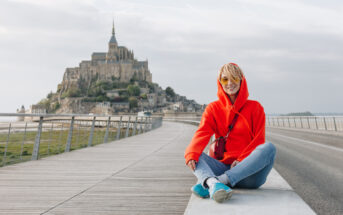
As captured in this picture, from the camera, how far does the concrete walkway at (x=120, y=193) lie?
2.79 meters

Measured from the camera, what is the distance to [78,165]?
6918mm

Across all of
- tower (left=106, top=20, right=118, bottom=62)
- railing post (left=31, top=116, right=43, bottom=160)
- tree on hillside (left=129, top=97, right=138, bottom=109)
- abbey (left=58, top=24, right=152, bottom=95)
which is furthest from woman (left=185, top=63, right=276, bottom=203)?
tower (left=106, top=20, right=118, bottom=62)

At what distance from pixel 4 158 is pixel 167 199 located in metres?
4.14

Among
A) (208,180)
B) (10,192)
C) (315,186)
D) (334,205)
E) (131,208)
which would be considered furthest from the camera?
(315,186)

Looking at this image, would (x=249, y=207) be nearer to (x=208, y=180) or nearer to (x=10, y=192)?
(x=208, y=180)

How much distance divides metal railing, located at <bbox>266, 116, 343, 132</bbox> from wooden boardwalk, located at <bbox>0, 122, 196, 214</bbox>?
578 inches

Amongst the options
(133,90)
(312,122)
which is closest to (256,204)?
(312,122)

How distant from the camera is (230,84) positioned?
3.52 metres

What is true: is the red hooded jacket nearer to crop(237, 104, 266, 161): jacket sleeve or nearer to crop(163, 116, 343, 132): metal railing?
crop(237, 104, 266, 161): jacket sleeve

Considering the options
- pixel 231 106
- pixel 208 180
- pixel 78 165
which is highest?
pixel 231 106

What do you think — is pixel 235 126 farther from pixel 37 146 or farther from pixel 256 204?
pixel 37 146

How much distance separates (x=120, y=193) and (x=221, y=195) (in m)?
1.74

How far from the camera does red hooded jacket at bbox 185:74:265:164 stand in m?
3.43

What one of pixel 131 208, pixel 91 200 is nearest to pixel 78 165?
pixel 91 200
